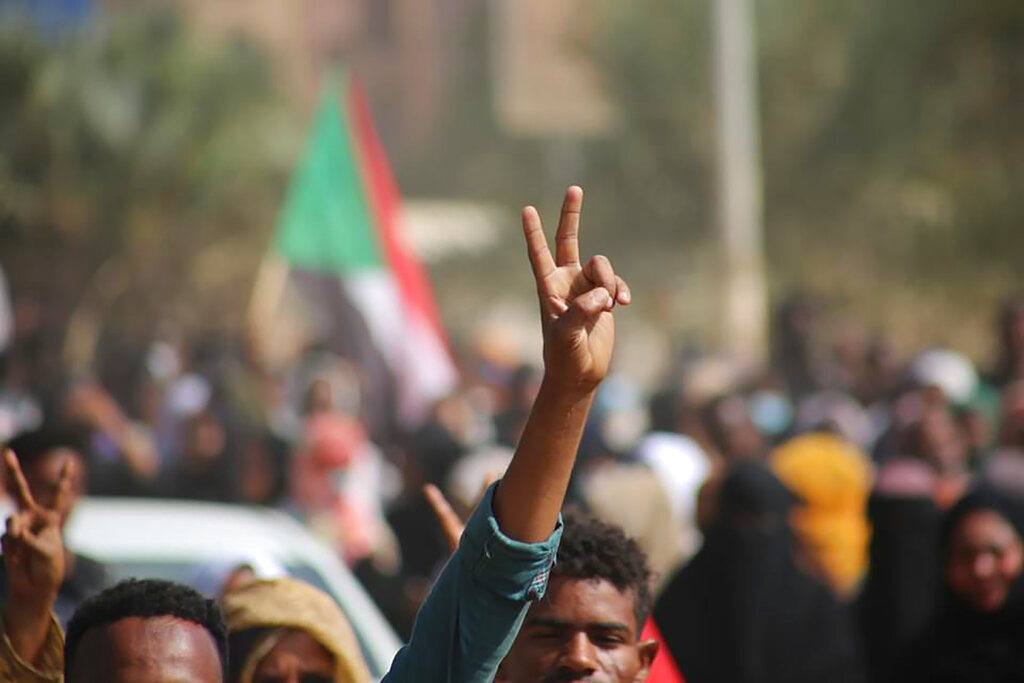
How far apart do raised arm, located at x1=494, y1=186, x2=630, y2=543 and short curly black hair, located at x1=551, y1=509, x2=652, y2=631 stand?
81 cm

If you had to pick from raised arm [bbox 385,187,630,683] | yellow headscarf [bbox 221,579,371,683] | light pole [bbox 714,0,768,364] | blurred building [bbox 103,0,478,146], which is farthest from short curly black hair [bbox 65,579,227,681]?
blurred building [bbox 103,0,478,146]

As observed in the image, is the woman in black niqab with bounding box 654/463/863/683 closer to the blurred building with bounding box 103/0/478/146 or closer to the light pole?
the light pole

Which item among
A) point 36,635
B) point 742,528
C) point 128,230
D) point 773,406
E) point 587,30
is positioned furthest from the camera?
point 587,30

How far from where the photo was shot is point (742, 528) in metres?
6.46

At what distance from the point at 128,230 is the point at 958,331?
11.7 m

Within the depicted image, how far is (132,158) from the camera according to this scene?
25234 millimetres

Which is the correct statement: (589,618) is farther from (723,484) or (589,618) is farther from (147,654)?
(723,484)

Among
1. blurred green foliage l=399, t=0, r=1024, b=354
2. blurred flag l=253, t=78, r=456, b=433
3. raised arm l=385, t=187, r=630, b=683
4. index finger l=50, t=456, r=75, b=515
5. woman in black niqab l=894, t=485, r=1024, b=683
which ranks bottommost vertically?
blurred green foliage l=399, t=0, r=1024, b=354

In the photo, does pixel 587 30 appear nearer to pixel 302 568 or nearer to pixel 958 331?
pixel 958 331

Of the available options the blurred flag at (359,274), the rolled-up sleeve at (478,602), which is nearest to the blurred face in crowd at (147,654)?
the rolled-up sleeve at (478,602)

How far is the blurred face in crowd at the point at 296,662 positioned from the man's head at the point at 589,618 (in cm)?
51

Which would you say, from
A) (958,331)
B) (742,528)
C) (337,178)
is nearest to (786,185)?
(958,331)

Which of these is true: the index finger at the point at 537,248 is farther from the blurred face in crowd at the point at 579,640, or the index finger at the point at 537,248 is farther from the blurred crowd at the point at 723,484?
the blurred crowd at the point at 723,484

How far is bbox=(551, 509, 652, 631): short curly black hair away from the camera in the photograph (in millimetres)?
3180
